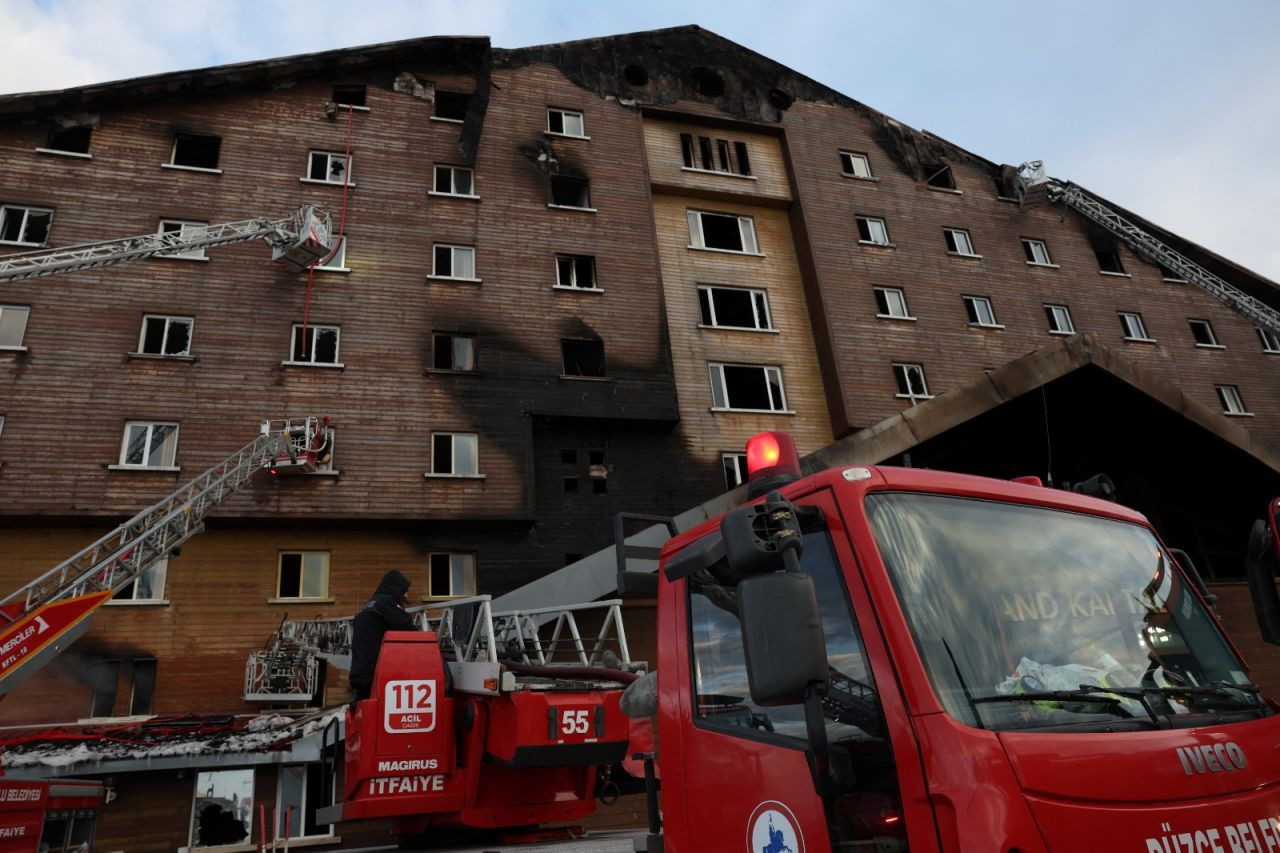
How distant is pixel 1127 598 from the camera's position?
130 inches

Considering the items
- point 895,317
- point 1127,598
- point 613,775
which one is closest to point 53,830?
point 613,775

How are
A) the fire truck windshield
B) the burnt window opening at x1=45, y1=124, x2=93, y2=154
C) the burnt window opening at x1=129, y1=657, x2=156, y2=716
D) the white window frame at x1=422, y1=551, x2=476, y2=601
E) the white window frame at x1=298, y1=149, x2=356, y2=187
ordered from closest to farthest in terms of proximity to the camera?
1. the fire truck windshield
2. the burnt window opening at x1=129, y1=657, x2=156, y2=716
3. the white window frame at x1=422, y1=551, x2=476, y2=601
4. the burnt window opening at x1=45, y1=124, x2=93, y2=154
5. the white window frame at x1=298, y1=149, x2=356, y2=187

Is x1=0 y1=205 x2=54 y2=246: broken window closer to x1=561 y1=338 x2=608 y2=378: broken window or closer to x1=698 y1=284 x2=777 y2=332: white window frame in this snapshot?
x1=561 y1=338 x2=608 y2=378: broken window

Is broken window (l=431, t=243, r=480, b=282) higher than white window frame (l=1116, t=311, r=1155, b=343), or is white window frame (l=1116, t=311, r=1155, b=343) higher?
broken window (l=431, t=243, r=480, b=282)

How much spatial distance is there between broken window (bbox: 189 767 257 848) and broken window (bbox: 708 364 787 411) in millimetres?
15131

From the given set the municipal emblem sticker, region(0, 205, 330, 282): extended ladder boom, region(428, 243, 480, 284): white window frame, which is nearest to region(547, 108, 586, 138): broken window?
region(428, 243, 480, 284): white window frame

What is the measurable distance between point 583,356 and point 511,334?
218cm

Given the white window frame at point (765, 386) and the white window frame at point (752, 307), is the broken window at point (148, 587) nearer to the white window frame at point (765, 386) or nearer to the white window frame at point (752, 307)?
the white window frame at point (765, 386)

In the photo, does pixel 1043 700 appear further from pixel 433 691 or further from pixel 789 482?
pixel 433 691

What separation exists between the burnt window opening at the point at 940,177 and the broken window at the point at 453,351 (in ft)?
63.0

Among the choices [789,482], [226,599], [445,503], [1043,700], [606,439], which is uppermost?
[606,439]

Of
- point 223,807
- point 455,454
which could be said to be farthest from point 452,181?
point 223,807

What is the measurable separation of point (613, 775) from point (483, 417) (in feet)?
42.1

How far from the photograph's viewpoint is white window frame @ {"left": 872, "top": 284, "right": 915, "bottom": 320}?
25.6m
